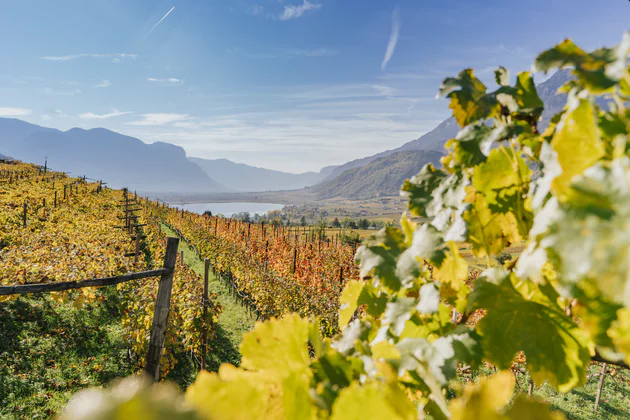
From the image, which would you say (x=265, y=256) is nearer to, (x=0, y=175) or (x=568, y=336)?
(x=568, y=336)

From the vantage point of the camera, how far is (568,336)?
2.23ft

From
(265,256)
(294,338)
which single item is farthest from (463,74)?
(265,256)

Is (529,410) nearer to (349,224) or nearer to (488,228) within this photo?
(488,228)

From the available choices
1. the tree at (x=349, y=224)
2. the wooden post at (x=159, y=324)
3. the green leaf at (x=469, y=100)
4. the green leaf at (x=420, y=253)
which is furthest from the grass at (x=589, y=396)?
the tree at (x=349, y=224)

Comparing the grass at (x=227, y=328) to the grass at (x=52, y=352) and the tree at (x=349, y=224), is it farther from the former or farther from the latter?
the tree at (x=349, y=224)

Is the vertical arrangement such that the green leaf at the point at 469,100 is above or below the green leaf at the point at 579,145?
above

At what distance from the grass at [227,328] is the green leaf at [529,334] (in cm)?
983

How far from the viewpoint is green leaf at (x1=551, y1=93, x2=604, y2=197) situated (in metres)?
0.50

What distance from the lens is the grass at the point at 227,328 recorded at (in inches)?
409

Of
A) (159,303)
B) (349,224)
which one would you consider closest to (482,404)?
(159,303)

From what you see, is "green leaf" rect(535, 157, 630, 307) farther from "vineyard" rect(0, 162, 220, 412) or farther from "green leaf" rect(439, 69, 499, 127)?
"vineyard" rect(0, 162, 220, 412)

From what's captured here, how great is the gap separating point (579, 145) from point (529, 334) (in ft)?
1.34

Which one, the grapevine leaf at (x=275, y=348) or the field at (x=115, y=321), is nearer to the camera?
the grapevine leaf at (x=275, y=348)

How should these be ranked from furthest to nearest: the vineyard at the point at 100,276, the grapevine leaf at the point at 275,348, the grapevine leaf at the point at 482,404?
the vineyard at the point at 100,276 < the grapevine leaf at the point at 275,348 < the grapevine leaf at the point at 482,404
